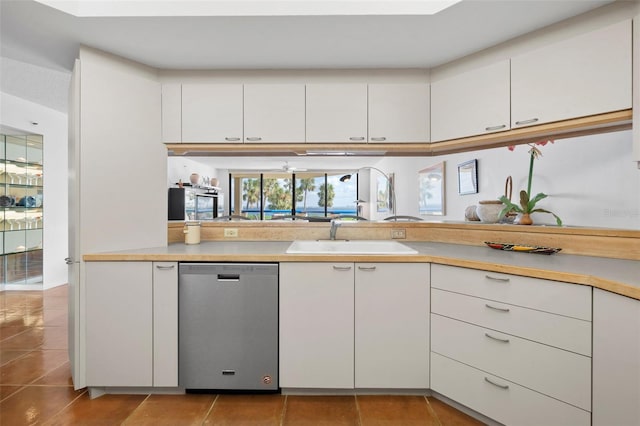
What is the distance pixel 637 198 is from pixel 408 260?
152cm

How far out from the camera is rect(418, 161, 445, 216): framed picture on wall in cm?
409

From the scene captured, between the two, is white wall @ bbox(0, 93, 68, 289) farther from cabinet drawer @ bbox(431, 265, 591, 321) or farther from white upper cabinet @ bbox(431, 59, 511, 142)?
cabinet drawer @ bbox(431, 265, 591, 321)

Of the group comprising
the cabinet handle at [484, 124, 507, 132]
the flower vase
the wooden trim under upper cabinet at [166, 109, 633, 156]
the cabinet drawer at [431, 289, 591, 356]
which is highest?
the cabinet handle at [484, 124, 507, 132]

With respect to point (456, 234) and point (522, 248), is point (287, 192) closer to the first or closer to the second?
point (456, 234)

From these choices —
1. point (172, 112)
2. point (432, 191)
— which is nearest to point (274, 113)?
point (172, 112)

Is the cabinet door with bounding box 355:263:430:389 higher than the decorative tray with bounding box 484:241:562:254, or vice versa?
the decorative tray with bounding box 484:241:562:254

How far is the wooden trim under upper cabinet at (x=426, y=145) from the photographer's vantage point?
180 centimetres

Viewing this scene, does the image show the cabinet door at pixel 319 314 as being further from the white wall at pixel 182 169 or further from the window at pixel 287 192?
the window at pixel 287 192

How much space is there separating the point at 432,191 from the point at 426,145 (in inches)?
91.5

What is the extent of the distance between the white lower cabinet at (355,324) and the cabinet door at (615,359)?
74 cm

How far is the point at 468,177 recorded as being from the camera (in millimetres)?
3449

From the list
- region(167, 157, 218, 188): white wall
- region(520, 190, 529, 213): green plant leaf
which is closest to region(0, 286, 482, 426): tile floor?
region(520, 190, 529, 213): green plant leaf

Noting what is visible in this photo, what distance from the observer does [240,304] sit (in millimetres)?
1830

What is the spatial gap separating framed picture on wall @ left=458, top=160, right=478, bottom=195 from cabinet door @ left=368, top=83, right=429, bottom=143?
1.43 meters
